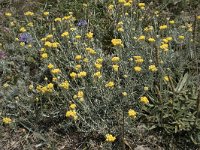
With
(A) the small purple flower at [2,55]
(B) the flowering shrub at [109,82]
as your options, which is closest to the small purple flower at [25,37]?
(B) the flowering shrub at [109,82]

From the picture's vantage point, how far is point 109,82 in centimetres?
344

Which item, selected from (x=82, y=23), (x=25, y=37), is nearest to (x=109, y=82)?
(x=82, y=23)

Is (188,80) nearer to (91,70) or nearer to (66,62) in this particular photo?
(91,70)

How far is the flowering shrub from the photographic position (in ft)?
11.3

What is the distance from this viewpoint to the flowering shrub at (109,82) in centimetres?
344

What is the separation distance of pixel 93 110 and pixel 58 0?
2.21m

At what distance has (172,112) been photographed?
3.41 meters

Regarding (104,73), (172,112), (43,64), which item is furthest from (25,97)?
(172,112)

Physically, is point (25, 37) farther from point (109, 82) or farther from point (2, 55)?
point (109, 82)

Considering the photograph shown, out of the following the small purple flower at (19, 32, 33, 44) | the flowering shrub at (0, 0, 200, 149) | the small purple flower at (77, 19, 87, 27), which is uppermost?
the small purple flower at (77, 19, 87, 27)

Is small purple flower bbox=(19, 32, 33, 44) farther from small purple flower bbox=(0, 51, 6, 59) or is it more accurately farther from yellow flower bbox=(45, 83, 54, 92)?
yellow flower bbox=(45, 83, 54, 92)

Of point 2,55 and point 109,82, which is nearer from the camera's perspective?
point 109,82

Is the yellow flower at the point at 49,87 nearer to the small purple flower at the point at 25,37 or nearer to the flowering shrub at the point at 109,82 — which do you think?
the flowering shrub at the point at 109,82

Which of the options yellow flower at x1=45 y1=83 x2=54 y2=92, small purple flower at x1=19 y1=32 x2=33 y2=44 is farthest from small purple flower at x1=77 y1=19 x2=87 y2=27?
yellow flower at x1=45 y1=83 x2=54 y2=92
